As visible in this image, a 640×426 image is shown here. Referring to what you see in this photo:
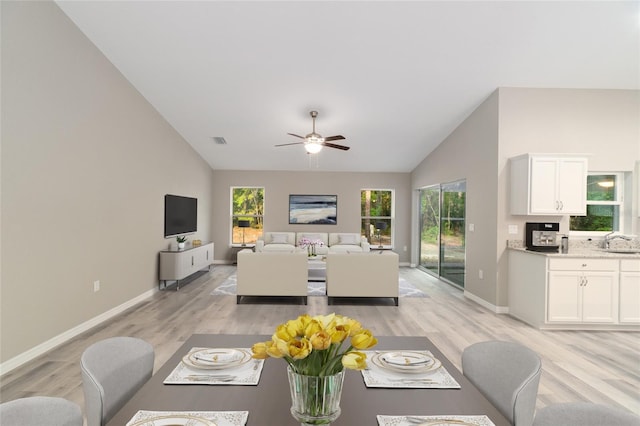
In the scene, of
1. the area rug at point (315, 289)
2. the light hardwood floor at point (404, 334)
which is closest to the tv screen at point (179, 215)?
the light hardwood floor at point (404, 334)

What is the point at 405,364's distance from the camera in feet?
4.82

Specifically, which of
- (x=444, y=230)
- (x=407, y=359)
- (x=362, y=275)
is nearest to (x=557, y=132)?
(x=444, y=230)

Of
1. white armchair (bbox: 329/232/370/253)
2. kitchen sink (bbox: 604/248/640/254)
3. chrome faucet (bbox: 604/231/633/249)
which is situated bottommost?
white armchair (bbox: 329/232/370/253)

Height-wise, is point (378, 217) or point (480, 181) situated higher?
point (480, 181)

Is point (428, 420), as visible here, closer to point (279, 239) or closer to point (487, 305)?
point (487, 305)

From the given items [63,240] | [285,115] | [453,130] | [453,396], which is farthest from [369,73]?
[453,396]

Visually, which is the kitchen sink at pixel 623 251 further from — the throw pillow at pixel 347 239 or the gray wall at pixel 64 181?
the gray wall at pixel 64 181

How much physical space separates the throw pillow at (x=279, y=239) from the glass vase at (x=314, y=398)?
8.24m

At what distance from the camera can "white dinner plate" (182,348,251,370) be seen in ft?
4.69

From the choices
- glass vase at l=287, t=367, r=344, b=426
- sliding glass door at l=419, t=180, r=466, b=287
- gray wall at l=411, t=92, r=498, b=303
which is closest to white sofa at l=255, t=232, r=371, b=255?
sliding glass door at l=419, t=180, r=466, b=287

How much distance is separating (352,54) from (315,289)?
384cm

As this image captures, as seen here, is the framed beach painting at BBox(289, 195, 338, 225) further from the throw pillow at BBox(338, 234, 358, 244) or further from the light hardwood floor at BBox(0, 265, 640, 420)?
the light hardwood floor at BBox(0, 265, 640, 420)

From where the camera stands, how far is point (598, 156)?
5.11 metres

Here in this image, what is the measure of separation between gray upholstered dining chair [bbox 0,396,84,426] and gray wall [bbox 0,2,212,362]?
2571 mm
